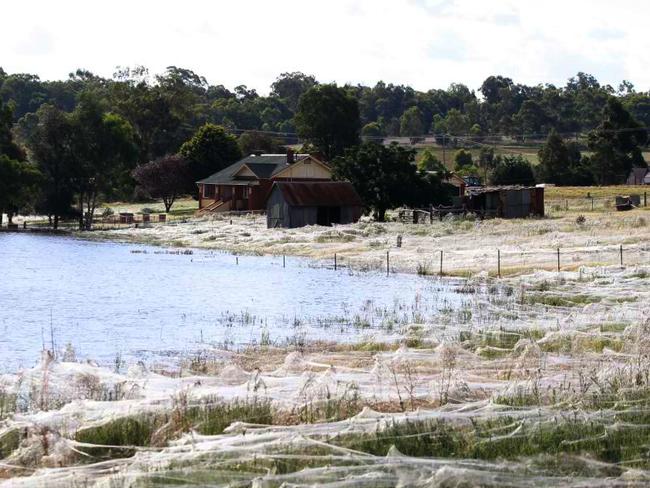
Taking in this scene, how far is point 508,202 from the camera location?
7719 cm

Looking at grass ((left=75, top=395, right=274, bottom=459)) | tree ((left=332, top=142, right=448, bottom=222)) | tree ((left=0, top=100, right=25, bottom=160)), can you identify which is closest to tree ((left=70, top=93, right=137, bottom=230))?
tree ((left=0, top=100, right=25, bottom=160))

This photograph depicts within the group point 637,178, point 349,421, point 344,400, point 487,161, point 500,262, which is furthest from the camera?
point 487,161

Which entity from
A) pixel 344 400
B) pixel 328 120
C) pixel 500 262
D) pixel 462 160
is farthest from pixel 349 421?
pixel 462 160

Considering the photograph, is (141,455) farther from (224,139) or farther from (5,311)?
(224,139)

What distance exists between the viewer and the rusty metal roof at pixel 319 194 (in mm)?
76688

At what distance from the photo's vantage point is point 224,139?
111 meters

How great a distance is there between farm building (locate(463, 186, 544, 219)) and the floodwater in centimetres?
2011

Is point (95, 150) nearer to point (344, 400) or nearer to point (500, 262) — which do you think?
point (500, 262)

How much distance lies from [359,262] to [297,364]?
1290 inches

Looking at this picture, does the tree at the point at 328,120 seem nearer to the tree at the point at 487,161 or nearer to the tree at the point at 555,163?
the tree at the point at 487,161

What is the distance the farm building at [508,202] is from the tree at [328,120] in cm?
→ 4570

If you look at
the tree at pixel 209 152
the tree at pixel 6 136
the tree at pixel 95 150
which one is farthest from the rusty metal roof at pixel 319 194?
the tree at pixel 209 152

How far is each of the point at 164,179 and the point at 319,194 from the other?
28.3 metres

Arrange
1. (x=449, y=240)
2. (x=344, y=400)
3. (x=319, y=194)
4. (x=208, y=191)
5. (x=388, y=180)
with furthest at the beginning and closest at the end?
(x=208, y=191)
(x=388, y=180)
(x=319, y=194)
(x=449, y=240)
(x=344, y=400)
